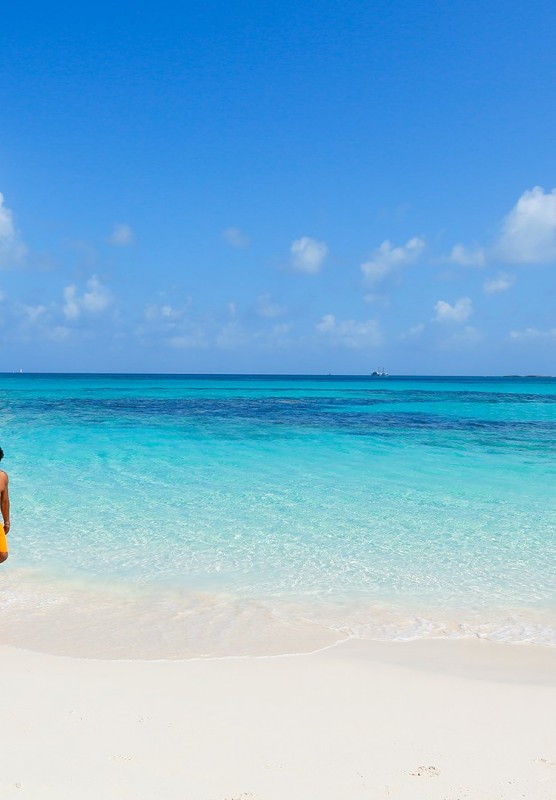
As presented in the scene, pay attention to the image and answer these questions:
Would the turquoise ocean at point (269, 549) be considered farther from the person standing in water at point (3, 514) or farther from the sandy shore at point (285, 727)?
the person standing in water at point (3, 514)

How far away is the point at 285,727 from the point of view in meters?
3.90

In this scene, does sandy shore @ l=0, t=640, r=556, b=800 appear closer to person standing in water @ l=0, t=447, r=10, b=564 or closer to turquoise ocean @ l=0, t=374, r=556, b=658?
turquoise ocean @ l=0, t=374, r=556, b=658

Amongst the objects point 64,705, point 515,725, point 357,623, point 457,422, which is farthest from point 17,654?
point 457,422

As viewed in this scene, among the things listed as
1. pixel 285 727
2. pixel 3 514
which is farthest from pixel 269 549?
pixel 285 727

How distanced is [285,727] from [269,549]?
442cm

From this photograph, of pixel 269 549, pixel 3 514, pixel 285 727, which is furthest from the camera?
pixel 269 549

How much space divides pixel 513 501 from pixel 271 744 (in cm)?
886

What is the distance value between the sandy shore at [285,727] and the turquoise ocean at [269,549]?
50 cm

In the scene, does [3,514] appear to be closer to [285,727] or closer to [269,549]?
[285,727]

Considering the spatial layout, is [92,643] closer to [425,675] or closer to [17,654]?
[17,654]

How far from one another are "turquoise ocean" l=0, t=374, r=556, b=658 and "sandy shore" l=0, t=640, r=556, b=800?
0.50 m

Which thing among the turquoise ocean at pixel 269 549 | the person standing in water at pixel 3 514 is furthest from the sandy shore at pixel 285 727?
the person standing in water at pixel 3 514

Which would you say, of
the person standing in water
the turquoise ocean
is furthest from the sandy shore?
the person standing in water

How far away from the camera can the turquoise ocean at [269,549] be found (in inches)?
228
